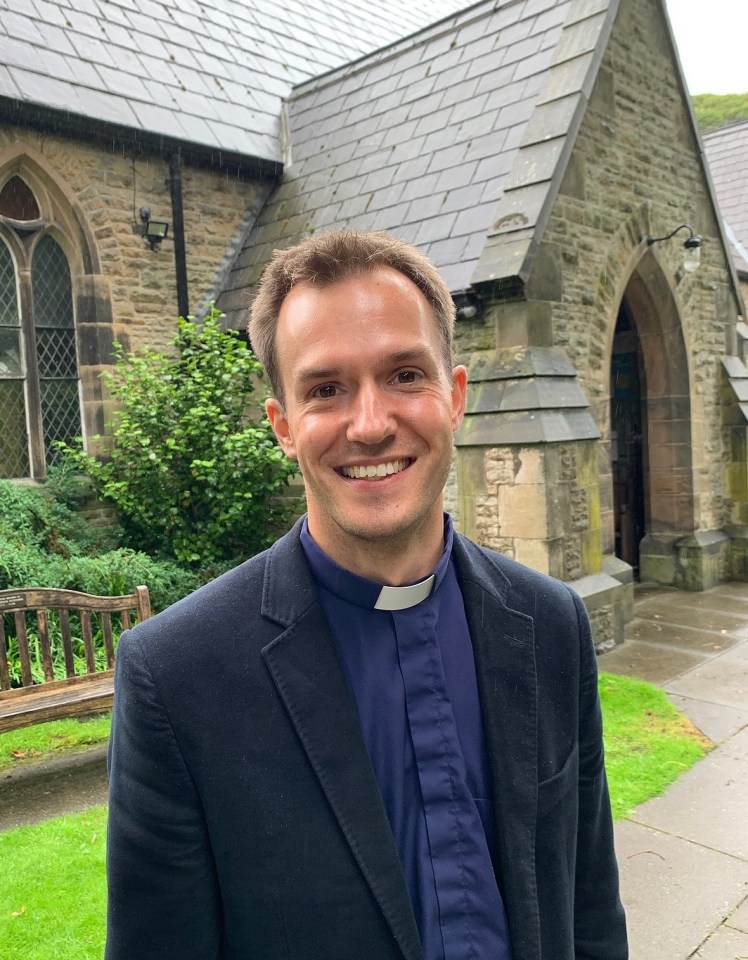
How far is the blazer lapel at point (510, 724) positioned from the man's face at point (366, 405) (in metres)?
0.23

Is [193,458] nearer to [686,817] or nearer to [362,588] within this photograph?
[686,817]

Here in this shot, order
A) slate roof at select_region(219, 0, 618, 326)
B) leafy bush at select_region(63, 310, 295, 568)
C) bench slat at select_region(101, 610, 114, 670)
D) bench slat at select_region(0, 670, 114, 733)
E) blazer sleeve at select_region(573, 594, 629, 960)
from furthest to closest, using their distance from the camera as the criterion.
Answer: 1. leafy bush at select_region(63, 310, 295, 568)
2. slate roof at select_region(219, 0, 618, 326)
3. bench slat at select_region(101, 610, 114, 670)
4. bench slat at select_region(0, 670, 114, 733)
5. blazer sleeve at select_region(573, 594, 629, 960)

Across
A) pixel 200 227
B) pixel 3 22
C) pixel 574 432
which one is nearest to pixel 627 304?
pixel 574 432

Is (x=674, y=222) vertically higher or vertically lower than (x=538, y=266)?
higher

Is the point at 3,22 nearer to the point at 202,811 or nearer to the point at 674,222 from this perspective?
the point at 674,222

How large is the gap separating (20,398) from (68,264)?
5.60ft

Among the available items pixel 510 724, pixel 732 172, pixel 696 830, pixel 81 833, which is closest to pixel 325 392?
pixel 510 724

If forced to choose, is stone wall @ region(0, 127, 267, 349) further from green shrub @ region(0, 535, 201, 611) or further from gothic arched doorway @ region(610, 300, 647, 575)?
gothic arched doorway @ region(610, 300, 647, 575)

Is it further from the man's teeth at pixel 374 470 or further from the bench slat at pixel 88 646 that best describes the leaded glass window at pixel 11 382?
the man's teeth at pixel 374 470

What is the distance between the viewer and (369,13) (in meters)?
15.1

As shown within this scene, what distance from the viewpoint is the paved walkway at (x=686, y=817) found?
3365 mm

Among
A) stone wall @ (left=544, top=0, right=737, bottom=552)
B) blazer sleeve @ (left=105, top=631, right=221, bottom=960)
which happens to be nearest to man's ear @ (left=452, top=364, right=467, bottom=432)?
blazer sleeve @ (left=105, top=631, right=221, bottom=960)

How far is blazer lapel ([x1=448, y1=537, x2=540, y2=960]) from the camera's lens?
4.39ft

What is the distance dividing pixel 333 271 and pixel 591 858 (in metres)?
1.32
